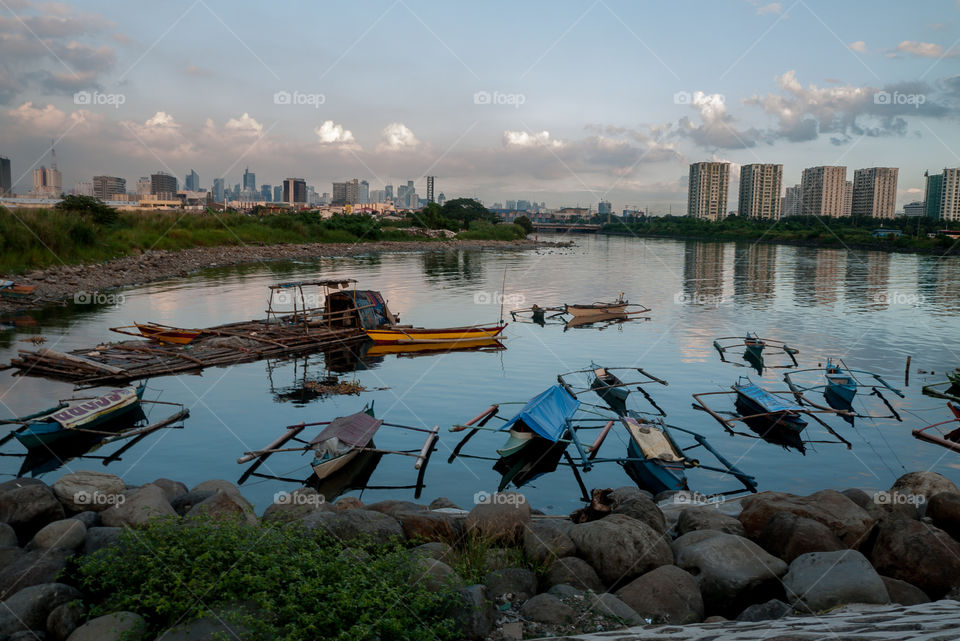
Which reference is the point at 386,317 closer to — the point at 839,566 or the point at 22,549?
the point at 22,549

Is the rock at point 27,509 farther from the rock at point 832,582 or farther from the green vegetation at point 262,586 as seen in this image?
the rock at point 832,582

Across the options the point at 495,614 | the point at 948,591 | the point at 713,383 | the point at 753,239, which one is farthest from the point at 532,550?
the point at 753,239

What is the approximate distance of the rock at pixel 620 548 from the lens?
894 centimetres

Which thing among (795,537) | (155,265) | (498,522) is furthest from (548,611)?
(155,265)

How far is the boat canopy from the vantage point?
16.7 metres

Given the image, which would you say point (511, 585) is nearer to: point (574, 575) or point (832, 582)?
point (574, 575)

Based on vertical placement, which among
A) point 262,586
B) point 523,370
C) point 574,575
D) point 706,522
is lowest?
point 523,370

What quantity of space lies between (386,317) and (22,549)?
78.0ft

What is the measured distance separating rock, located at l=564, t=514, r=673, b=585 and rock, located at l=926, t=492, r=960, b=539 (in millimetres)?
4561

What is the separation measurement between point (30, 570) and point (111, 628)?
7.85 ft

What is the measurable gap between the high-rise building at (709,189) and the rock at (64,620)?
634 feet

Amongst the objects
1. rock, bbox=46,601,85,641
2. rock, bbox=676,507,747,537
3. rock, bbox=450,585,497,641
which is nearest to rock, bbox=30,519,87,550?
rock, bbox=46,601,85,641

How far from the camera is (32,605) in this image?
7.15 meters

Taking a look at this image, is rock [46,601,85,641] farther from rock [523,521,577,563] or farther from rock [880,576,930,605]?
rock [880,576,930,605]
